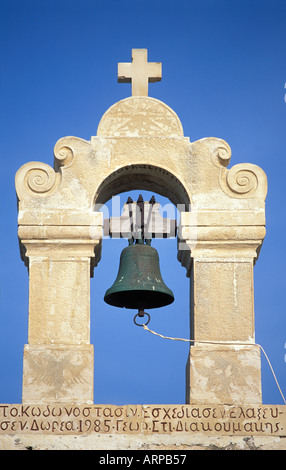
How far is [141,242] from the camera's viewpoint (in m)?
15.8

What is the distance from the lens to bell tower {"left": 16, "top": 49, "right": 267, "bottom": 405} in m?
14.5

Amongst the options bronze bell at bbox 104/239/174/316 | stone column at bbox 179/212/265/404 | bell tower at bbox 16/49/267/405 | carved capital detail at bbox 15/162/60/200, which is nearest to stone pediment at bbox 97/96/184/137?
bell tower at bbox 16/49/267/405

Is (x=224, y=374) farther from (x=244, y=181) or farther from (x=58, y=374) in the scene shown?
(x=244, y=181)

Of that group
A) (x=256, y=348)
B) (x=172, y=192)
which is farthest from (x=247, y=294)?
(x=172, y=192)

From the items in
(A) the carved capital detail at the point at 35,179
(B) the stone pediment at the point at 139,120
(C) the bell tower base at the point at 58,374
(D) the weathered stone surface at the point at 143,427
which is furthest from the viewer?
(B) the stone pediment at the point at 139,120

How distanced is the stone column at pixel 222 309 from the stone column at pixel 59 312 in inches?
44.8

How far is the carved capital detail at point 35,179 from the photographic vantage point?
1526cm

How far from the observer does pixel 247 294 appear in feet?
49.0

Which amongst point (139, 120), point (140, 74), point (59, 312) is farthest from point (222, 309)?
point (140, 74)

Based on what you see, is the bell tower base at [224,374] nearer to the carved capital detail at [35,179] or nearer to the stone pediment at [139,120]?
the carved capital detail at [35,179]

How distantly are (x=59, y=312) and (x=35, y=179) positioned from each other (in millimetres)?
1594

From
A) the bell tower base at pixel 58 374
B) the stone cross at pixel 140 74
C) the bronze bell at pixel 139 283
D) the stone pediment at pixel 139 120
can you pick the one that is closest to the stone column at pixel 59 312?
the bell tower base at pixel 58 374

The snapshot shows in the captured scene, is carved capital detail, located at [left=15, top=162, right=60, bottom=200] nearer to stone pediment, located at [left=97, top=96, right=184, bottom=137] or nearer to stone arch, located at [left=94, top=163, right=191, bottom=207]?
stone arch, located at [left=94, top=163, right=191, bottom=207]
